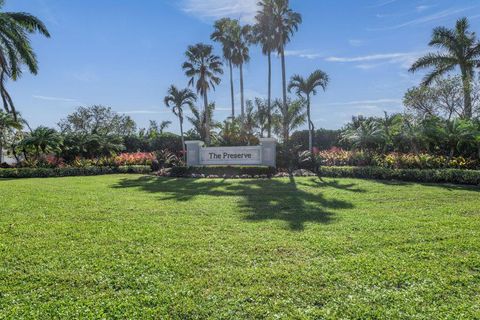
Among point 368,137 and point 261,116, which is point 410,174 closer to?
point 368,137

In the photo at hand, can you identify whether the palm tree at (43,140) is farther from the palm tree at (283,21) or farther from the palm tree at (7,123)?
the palm tree at (283,21)

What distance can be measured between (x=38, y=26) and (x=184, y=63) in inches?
533

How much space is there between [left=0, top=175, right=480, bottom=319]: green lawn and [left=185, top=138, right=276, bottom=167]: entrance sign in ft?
34.5

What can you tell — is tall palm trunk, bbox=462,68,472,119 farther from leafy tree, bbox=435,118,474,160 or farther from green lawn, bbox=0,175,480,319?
green lawn, bbox=0,175,480,319

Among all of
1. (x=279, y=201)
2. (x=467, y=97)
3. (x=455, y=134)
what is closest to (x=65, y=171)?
(x=279, y=201)

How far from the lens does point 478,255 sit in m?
4.89

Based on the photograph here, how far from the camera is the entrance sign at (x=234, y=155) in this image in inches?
756

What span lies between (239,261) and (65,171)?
58.8ft

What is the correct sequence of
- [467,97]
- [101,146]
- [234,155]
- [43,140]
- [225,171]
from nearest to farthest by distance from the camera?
[225,171] < [234,155] < [43,140] < [467,97] < [101,146]

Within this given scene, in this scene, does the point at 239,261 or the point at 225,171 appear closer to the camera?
the point at 239,261

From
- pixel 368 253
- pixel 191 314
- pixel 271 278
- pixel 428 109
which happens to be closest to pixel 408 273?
pixel 368 253

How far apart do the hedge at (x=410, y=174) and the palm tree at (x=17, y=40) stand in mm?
15199

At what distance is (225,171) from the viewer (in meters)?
18.9

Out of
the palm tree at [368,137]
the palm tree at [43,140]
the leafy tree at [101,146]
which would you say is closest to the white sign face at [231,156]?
the palm tree at [368,137]
